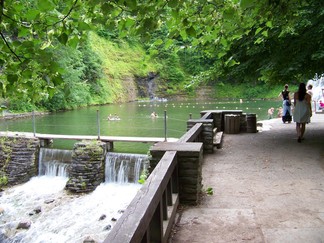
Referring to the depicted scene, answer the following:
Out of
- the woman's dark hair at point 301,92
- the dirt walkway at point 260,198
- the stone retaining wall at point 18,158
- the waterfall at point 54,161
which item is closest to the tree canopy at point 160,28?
the woman's dark hair at point 301,92

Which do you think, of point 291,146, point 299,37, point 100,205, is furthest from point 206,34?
point 100,205

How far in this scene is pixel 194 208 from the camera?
472cm

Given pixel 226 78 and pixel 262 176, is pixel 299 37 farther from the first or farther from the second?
pixel 262 176

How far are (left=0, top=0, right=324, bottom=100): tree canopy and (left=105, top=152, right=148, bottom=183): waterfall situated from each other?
6.15 meters

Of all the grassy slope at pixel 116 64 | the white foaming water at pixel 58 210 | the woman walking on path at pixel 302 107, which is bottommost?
the white foaming water at pixel 58 210

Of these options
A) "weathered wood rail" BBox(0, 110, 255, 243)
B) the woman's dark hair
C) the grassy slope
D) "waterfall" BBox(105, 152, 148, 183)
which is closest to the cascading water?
"waterfall" BBox(105, 152, 148, 183)

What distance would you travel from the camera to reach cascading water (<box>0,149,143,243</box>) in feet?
35.0

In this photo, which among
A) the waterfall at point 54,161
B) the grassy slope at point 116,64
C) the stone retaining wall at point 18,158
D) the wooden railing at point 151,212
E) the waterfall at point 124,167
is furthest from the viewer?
the grassy slope at point 116,64

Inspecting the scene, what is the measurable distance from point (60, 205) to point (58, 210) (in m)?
0.49

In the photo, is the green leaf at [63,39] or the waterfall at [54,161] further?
the waterfall at [54,161]

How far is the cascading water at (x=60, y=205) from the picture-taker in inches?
420

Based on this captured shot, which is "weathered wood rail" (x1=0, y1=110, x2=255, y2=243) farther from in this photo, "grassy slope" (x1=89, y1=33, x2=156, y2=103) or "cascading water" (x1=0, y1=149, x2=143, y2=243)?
"grassy slope" (x1=89, y1=33, x2=156, y2=103)

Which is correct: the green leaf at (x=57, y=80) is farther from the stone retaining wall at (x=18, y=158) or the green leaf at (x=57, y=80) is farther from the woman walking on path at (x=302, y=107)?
the stone retaining wall at (x=18, y=158)

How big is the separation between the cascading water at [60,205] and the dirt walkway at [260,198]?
4.99 meters
